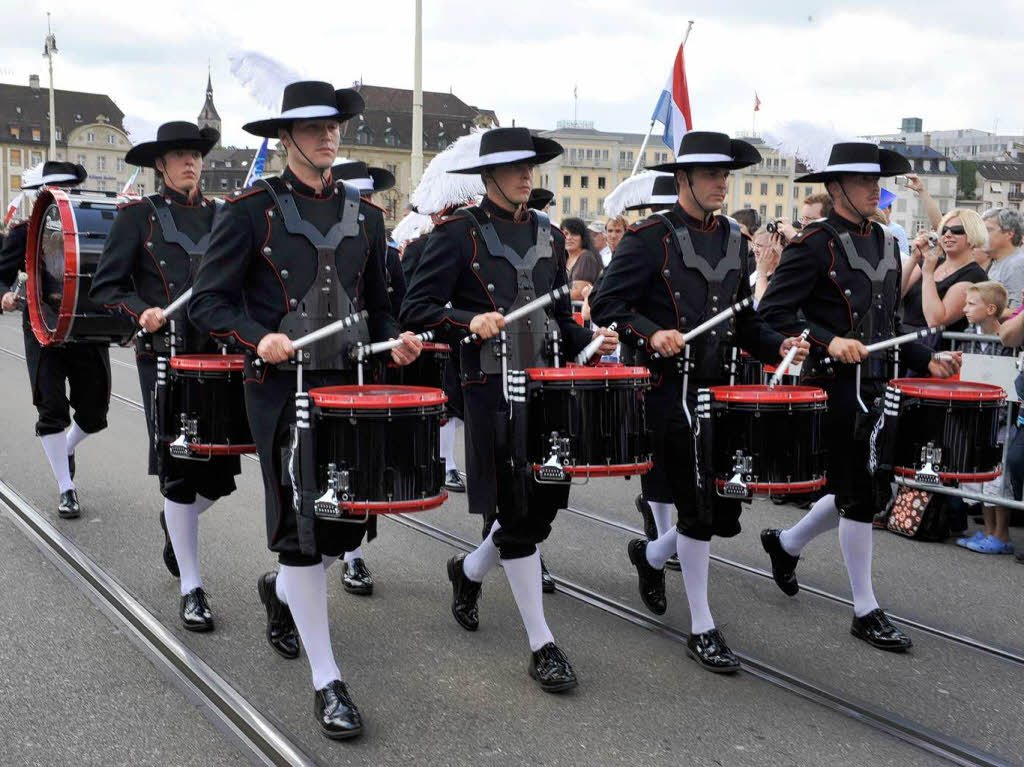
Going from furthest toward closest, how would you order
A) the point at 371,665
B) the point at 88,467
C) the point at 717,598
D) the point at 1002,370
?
1. the point at 88,467
2. the point at 1002,370
3. the point at 717,598
4. the point at 371,665

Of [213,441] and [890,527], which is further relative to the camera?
[890,527]

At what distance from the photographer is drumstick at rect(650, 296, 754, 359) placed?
17.4ft

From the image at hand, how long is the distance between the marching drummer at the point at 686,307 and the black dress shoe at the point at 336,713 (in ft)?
5.44

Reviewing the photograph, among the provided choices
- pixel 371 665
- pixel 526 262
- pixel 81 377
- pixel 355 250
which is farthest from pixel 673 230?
pixel 81 377

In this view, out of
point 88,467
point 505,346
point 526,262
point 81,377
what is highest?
point 526,262

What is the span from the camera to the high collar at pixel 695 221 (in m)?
5.56

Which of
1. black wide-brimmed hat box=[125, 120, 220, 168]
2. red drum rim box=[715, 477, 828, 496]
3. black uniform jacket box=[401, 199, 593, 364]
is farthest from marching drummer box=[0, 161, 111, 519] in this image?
red drum rim box=[715, 477, 828, 496]

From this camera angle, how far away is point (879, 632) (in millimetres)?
5547

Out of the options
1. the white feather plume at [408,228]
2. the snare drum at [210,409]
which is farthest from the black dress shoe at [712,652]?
the white feather plume at [408,228]

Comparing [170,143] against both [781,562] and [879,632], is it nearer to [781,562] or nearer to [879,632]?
[781,562]

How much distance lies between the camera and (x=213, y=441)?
216 inches

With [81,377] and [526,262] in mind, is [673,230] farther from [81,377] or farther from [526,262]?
[81,377]

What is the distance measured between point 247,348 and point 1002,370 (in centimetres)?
536

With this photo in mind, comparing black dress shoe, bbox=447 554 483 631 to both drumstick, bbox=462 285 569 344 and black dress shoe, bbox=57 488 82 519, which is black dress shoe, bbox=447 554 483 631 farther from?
black dress shoe, bbox=57 488 82 519
